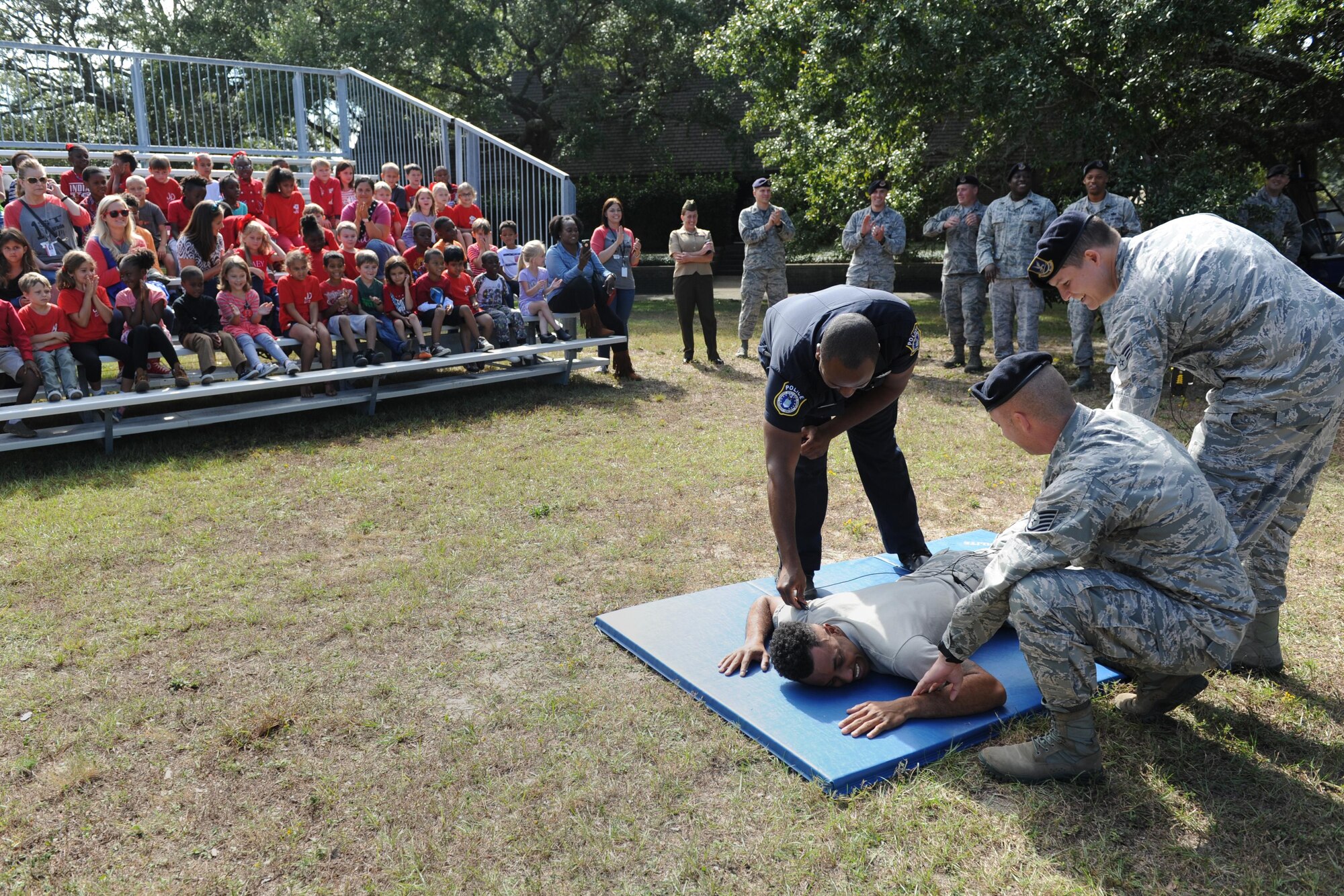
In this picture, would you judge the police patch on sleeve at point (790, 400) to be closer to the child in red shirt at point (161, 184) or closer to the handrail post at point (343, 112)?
the child in red shirt at point (161, 184)

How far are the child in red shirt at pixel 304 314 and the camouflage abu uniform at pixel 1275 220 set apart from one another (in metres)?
8.91

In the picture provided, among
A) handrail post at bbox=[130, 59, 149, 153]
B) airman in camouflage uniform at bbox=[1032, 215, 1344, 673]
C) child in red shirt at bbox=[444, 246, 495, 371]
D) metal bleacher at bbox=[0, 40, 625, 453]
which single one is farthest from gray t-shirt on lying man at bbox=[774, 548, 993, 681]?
handrail post at bbox=[130, 59, 149, 153]

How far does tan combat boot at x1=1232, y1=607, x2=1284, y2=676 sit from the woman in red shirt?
24.2ft

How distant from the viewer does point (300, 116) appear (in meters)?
11.8

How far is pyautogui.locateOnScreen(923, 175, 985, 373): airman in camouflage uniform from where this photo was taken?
1027cm

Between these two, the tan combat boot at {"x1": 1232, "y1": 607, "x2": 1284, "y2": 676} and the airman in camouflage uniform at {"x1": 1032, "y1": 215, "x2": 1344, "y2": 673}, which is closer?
the airman in camouflage uniform at {"x1": 1032, "y1": 215, "x2": 1344, "y2": 673}

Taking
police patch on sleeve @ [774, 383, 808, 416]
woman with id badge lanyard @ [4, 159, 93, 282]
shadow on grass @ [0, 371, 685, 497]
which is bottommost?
shadow on grass @ [0, 371, 685, 497]

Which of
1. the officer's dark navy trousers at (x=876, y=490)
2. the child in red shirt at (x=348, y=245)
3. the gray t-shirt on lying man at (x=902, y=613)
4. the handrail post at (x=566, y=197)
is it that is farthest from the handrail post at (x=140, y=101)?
the gray t-shirt on lying man at (x=902, y=613)

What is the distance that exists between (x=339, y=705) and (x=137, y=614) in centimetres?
143

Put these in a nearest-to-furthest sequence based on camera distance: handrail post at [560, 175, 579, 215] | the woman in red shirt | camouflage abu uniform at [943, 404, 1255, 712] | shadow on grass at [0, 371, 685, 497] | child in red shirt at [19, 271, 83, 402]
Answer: camouflage abu uniform at [943, 404, 1255, 712], shadow on grass at [0, 371, 685, 497], child in red shirt at [19, 271, 83, 402], the woman in red shirt, handrail post at [560, 175, 579, 215]

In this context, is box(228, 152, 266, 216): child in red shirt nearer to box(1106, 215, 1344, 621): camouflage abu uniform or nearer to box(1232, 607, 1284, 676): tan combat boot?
box(1106, 215, 1344, 621): camouflage abu uniform

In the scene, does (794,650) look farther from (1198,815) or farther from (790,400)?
(1198,815)

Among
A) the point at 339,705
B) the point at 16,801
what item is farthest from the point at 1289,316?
the point at 16,801

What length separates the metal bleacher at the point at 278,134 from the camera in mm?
8859
